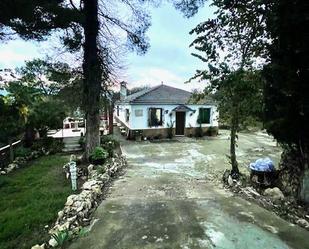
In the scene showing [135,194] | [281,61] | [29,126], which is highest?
[281,61]

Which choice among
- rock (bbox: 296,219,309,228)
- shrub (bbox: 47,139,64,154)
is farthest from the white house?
rock (bbox: 296,219,309,228)

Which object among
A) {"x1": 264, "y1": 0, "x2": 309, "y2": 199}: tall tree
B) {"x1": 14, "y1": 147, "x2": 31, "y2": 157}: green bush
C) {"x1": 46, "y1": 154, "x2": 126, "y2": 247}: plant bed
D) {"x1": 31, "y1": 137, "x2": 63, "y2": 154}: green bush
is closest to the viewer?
{"x1": 46, "y1": 154, "x2": 126, "y2": 247}: plant bed

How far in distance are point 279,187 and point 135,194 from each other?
3.89m

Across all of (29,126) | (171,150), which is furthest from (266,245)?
(29,126)

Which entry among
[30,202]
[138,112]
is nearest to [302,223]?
[30,202]

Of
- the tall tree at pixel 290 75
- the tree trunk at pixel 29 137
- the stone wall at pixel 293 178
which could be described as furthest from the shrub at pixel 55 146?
the tall tree at pixel 290 75

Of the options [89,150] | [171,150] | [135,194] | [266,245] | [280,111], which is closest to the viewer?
[266,245]

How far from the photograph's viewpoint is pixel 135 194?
706 centimetres

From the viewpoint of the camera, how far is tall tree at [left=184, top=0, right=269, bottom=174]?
24.9 ft

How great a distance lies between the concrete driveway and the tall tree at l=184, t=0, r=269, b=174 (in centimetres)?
227

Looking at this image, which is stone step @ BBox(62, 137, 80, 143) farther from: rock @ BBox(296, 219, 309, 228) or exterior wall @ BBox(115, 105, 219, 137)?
rock @ BBox(296, 219, 309, 228)

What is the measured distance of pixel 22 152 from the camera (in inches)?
511

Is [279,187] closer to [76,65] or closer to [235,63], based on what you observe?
[235,63]

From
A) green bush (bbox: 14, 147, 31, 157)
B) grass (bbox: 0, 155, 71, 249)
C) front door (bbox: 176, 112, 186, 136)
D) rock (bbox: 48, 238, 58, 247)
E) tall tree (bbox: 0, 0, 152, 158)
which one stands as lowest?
grass (bbox: 0, 155, 71, 249)
